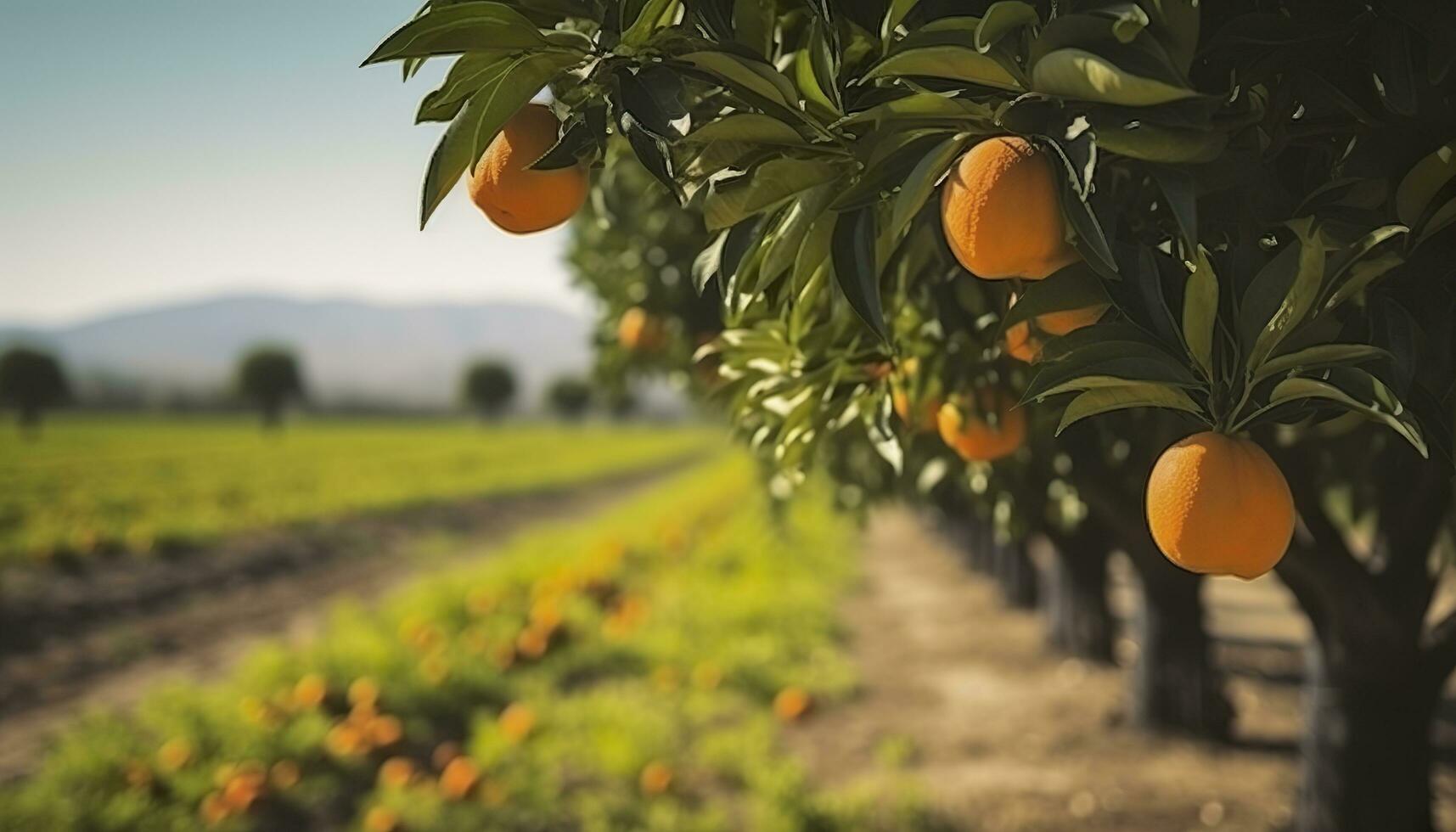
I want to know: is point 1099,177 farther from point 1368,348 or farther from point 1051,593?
point 1051,593

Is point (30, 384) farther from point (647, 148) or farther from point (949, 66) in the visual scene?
point (949, 66)

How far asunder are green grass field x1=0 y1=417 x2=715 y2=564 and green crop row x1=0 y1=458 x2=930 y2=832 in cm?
562

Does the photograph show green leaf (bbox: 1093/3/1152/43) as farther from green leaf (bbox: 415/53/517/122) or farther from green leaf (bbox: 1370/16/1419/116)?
green leaf (bbox: 415/53/517/122)

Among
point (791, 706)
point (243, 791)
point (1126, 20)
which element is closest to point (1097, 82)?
point (1126, 20)

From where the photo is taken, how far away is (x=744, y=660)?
19.2 feet

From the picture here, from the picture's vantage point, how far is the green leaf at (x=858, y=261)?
1125 mm

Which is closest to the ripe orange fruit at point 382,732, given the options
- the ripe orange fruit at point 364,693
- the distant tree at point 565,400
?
the ripe orange fruit at point 364,693

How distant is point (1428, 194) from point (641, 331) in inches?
93.5

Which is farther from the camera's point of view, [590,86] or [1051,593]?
[1051,593]

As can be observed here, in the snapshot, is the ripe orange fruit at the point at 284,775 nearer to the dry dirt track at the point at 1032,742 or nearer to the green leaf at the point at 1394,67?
the dry dirt track at the point at 1032,742

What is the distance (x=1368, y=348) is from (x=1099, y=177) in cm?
41

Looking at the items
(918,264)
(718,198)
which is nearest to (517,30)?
(718,198)

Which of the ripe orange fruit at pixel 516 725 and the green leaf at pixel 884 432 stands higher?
the green leaf at pixel 884 432

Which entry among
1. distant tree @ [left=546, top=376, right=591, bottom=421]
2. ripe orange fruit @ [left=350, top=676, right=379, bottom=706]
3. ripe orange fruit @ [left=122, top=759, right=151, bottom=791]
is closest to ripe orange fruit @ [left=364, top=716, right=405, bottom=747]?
ripe orange fruit @ [left=350, top=676, right=379, bottom=706]
